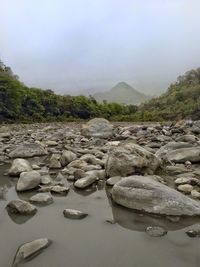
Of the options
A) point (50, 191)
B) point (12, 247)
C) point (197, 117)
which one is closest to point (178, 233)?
point (12, 247)

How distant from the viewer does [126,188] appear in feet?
21.3

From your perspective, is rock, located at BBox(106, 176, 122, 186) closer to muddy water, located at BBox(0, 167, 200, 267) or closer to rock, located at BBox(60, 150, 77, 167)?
muddy water, located at BBox(0, 167, 200, 267)

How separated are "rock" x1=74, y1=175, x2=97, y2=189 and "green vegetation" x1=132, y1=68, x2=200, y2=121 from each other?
129 feet

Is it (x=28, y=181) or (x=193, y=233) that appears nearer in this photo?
(x=193, y=233)

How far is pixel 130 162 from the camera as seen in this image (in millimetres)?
8547

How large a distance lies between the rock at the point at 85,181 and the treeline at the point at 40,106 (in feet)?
103

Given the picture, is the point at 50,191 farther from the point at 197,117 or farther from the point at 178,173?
the point at 197,117

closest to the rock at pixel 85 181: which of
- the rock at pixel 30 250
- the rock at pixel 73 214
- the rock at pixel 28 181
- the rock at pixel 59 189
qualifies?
the rock at pixel 59 189

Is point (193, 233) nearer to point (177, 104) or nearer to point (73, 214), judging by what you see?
point (73, 214)

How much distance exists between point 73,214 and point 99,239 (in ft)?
3.44

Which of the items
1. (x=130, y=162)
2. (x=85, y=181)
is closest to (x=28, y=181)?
(x=85, y=181)

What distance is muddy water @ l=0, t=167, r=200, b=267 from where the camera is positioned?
14.7ft

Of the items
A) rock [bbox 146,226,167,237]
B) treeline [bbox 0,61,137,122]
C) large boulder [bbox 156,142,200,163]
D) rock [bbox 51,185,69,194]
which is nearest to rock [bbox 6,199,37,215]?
rock [bbox 51,185,69,194]

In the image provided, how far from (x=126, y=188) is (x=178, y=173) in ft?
9.56
